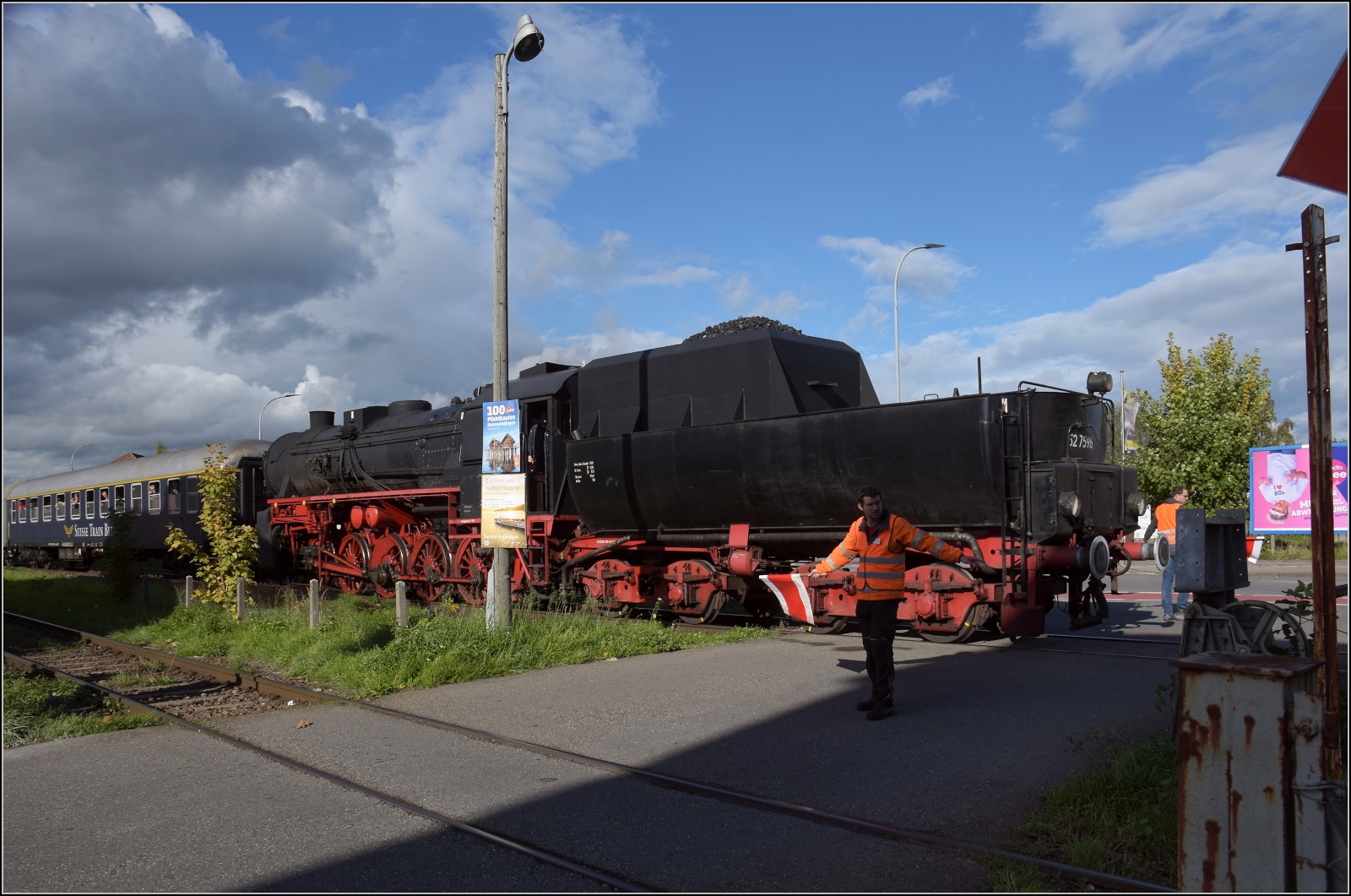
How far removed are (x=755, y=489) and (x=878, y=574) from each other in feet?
12.0

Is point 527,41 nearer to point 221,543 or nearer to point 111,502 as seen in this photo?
point 221,543

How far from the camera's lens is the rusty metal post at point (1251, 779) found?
3.28m

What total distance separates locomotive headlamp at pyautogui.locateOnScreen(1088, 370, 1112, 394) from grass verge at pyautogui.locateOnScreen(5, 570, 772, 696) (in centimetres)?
468

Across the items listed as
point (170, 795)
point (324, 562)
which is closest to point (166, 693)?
point (170, 795)

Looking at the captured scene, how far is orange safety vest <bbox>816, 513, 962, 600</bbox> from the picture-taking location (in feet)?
22.4

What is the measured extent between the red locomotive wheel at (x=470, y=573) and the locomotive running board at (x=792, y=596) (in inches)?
191

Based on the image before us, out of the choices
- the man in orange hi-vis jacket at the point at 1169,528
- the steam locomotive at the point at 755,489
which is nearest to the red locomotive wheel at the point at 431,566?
the steam locomotive at the point at 755,489

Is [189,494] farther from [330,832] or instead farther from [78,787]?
[330,832]

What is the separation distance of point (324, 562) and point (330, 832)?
45.4 ft

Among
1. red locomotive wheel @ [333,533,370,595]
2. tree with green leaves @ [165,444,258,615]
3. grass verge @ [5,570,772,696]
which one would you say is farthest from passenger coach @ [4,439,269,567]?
grass verge @ [5,570,772,696]

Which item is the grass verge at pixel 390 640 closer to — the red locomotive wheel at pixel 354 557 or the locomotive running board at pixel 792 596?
the locomotive running board at pixel 792 596

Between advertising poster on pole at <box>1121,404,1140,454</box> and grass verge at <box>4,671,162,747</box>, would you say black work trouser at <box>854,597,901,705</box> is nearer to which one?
grass verge at <box>4,671,162,747</box>

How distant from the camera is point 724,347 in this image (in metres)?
11.1

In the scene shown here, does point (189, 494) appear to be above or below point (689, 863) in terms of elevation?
above
